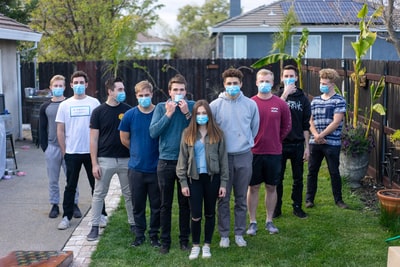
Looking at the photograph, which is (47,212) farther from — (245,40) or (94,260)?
(245,40)

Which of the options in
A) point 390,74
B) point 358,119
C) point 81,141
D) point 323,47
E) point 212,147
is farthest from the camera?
point 323,47

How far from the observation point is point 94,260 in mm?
5977

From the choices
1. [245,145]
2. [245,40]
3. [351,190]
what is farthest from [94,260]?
[245,40]

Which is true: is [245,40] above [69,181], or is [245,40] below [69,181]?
above

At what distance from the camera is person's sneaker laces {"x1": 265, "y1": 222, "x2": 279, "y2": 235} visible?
22.6 feet

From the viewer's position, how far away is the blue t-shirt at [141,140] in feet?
20.4

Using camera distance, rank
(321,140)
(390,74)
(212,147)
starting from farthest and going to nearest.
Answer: (390,74) → (321,140) → (212,147)

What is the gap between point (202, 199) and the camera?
19.8 feet

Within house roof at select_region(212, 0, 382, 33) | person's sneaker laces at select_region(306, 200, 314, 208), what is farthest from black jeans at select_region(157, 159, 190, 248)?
→ house roof at select_region(212, 0, 382, 33)

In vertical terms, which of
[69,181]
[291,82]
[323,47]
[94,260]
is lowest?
[94,260]

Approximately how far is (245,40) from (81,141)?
20997 millimetres

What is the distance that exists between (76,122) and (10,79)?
831cm

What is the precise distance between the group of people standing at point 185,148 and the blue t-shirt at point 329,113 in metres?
0.01

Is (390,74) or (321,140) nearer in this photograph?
(321,140)
